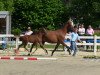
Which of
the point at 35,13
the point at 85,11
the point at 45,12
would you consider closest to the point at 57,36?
the point at 35,13

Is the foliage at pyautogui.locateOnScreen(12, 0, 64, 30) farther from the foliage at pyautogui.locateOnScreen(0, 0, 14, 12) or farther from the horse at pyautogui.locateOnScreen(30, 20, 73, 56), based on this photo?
the horse at pyautogui.locateOnScreen(30, 20, 73, 56)

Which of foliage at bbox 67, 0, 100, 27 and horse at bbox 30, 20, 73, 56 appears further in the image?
foliage at bbox 67, 0, 100, 27

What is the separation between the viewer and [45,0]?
49031 millimetres

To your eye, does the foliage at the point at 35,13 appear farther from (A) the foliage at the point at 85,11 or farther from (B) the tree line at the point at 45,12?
(A) the foliage at the point at 85,11

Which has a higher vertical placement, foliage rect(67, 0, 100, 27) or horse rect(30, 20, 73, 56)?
foliage rect(67, 0, 100, 27)

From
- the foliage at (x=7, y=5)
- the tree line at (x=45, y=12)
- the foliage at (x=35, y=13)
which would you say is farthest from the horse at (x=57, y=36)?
the foliage at (x=35, y=13)

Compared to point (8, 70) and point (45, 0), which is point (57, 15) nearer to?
point (45, 0)

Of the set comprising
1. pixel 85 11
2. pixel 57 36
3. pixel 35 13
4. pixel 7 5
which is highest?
pixel 7 5

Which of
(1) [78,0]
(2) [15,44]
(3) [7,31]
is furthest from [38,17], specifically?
(2) [15,44]

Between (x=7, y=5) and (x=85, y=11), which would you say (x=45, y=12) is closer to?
(x=7, y=5)

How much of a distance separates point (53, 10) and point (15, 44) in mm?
23192

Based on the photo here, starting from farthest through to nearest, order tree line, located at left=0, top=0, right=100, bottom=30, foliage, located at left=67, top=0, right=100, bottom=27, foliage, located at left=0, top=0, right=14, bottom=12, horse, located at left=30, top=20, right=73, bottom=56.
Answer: foliage, located at left=67, top=0, right=100, bottom=27 → tree line, located at left=0, top=0, right=100, bottom=30 → foliage, located at left=0, top=0, right=14, bottom=12 → horse, located at left=30, top=20, right=73, bottom=56

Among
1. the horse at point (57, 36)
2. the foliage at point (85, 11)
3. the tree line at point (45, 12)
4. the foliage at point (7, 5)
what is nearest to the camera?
the horse at point (57, 36)

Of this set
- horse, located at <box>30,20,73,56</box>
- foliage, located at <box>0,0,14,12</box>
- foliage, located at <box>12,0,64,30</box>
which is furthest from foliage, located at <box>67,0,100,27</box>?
horse, located at <box>30,20,73,56</box>
